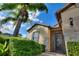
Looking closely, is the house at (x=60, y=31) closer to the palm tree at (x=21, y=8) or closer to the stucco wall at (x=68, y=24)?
the stucco wall at (x=68, y=24)

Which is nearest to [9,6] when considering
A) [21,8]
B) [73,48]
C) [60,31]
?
[21,8]

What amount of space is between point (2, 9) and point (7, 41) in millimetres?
491

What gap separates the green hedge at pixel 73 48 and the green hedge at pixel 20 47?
0.39 meters

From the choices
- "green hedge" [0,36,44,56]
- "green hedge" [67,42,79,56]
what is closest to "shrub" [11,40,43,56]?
"green hedge" [0,36,44,56]

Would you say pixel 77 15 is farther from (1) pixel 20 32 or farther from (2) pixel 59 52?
(1) pixel 20 32

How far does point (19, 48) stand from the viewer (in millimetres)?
3264

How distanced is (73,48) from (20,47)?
0.77 metres

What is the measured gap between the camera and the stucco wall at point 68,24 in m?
3.27

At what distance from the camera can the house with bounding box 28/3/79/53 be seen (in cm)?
328

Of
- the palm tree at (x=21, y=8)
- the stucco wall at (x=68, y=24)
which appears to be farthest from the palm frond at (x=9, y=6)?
the stucco wall at (x=68, y=24)

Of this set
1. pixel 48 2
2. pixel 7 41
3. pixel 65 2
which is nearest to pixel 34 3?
pixel 48 2

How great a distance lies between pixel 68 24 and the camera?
3318mm

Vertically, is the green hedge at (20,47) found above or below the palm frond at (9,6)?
below

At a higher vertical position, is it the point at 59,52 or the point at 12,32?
the point at 12,32
